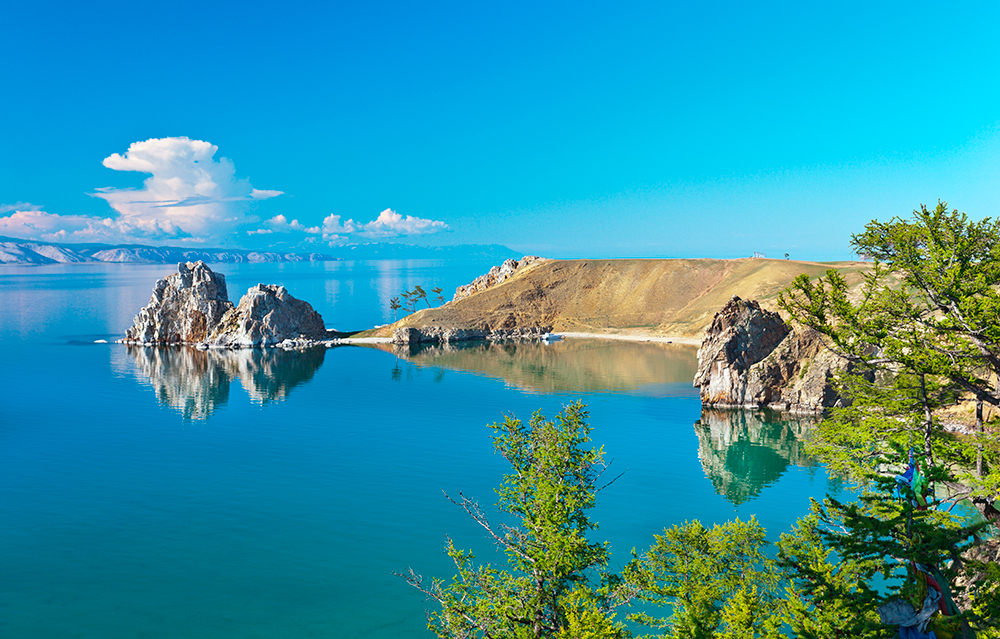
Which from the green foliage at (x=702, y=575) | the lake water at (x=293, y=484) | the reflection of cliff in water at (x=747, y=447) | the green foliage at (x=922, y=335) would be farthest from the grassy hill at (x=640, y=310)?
the green foliage at (x=702, y=575)

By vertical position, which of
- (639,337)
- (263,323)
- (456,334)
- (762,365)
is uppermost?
(263,323)

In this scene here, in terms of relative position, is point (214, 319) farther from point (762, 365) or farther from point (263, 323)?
point (762, 365)

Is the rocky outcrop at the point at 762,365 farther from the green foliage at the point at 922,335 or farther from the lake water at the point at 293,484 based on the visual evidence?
the green foliage at the point at 922,335

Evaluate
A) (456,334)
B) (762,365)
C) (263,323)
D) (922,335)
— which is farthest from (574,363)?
(922,335)

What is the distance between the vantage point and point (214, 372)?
126m

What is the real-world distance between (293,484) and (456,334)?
117031 millimetres

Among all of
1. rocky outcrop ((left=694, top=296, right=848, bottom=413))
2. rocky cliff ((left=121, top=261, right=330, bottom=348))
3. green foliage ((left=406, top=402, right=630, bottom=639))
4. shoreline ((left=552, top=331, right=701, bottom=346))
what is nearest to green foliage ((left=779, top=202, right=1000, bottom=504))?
green foliage ((left=406, top=402, right=630, bottom=639))

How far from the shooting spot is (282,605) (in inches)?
1394

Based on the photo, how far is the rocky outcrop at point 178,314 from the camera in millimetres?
164750

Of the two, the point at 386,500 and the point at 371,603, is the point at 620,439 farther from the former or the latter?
the point at 371,603

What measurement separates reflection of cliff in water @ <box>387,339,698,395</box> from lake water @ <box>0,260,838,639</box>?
3.59 ft

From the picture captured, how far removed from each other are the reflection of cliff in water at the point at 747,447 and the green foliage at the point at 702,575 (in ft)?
96.0

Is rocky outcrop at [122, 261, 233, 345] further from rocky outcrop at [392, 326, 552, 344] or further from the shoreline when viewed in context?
the shoreline

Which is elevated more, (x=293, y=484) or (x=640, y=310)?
(x=640, y=310)
